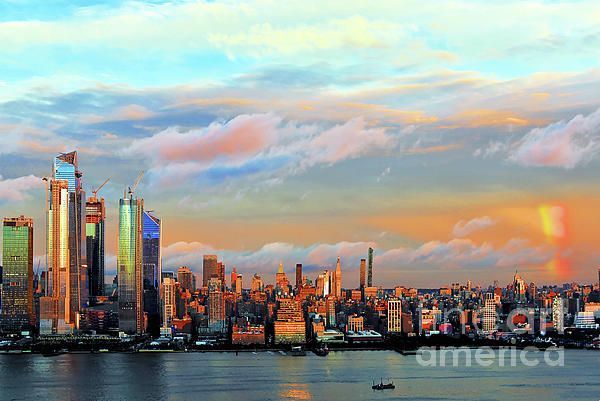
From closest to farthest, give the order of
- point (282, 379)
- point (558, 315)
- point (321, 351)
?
point (282, 379) → point (321, 351) → point (558, 315)

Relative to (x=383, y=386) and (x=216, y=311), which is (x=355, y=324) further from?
(x=383, y=386)

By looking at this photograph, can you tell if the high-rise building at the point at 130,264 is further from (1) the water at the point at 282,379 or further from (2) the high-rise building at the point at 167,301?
(1) the water at the point at 282,379

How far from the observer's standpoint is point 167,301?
63.2 meters

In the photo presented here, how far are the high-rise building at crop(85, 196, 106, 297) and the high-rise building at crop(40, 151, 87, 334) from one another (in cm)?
435

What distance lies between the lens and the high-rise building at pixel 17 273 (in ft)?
196

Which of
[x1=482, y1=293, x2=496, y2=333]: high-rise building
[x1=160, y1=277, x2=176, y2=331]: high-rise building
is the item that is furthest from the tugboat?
[x1=160, y1=277, x2=176, y2=331]: high-rise building

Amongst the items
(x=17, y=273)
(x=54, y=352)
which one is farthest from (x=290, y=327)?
(x=17, y=273)

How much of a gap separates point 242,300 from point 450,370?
119 feet

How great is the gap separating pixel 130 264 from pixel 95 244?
7.17m

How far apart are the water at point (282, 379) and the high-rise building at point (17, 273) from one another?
17.4m

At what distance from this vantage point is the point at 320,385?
29.2 m

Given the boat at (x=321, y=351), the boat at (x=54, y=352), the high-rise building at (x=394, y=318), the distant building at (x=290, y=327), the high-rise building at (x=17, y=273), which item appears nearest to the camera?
the boat at (x=321, y=351)

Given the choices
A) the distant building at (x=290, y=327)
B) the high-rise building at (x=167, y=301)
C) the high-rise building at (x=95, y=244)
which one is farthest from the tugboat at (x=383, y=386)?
the high-rise building at (x=95, y=244)

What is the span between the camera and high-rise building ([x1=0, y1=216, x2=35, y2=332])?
196 ft
